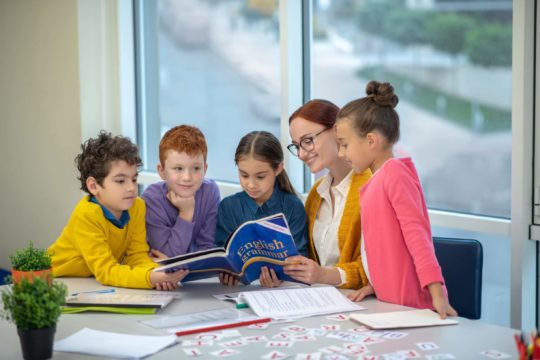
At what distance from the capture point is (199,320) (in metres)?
2.21

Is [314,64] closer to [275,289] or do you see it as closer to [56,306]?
[275,289]

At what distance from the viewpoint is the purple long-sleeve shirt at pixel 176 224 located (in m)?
3.00

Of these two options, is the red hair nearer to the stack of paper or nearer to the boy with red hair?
the boy with red hair

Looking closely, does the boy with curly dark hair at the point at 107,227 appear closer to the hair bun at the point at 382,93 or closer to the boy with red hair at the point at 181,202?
the boy with red hair at the point at 181,202

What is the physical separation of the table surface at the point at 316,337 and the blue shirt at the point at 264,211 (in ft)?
1.74

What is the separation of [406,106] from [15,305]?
6.93ft

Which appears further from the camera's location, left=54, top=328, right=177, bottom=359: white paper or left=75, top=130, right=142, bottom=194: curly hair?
left=75, top=130, right=142, bottom=194: curly hair

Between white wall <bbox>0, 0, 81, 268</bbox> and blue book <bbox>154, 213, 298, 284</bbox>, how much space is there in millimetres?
2237

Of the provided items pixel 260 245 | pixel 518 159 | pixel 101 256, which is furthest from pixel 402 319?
pixel 101 256

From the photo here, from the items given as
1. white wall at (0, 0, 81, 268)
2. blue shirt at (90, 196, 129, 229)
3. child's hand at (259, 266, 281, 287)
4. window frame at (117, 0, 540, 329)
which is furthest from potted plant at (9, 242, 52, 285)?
white wall at (0, 0, 81, 268)

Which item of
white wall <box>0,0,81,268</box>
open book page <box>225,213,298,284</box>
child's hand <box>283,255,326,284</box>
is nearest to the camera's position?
open book page <box>225,213,298,284</box>

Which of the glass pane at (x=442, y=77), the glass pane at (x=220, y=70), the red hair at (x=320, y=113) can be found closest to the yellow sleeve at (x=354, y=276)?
the red hair at (x=320, y=113)

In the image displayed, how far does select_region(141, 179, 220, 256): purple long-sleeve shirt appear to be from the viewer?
3.00 metres

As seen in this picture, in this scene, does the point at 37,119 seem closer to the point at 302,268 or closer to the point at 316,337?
the point at 302,268
